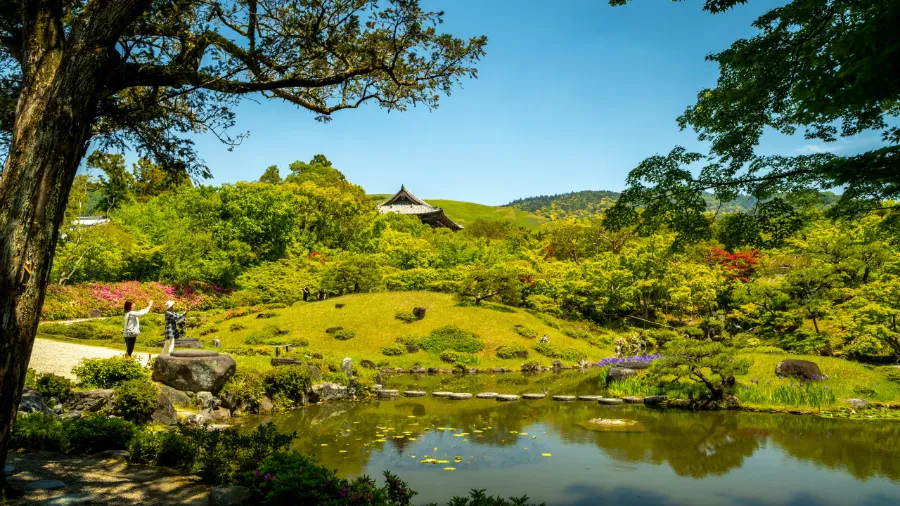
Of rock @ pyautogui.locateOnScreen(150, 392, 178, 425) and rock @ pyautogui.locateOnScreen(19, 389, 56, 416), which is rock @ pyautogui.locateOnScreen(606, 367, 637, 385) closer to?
rock @ pyautogui.locateOnScreen(150, 392, 178, 425)

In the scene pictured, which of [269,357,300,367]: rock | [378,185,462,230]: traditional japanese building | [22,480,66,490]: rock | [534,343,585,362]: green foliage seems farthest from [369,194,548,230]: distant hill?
[22,480,66,490]: rock

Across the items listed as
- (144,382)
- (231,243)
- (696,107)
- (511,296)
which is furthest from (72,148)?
(231,243)

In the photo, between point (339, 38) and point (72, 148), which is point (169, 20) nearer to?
point (339, 38)

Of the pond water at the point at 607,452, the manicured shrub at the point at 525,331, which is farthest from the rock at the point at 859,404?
the manicured shrub at the point at 525,331

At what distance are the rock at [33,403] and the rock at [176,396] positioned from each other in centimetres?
212

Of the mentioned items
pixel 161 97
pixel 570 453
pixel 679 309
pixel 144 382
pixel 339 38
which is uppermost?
pixel 339 38

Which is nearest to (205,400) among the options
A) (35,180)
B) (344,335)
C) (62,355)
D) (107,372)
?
(107,372)

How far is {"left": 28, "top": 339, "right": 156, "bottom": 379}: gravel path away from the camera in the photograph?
1145 cm

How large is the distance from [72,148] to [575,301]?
88.4 feet

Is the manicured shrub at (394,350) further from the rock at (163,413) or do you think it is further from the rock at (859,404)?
the rock at (859,404)

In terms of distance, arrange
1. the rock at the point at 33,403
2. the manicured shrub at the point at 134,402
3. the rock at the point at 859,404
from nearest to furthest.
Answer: the rock at the point at 33,403, the manicured shrub at the point at 134,402, the rock at the point at 859,404

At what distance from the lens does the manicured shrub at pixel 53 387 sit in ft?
29.2

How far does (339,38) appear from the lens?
7023mm

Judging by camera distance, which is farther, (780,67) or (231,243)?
(231,243)
